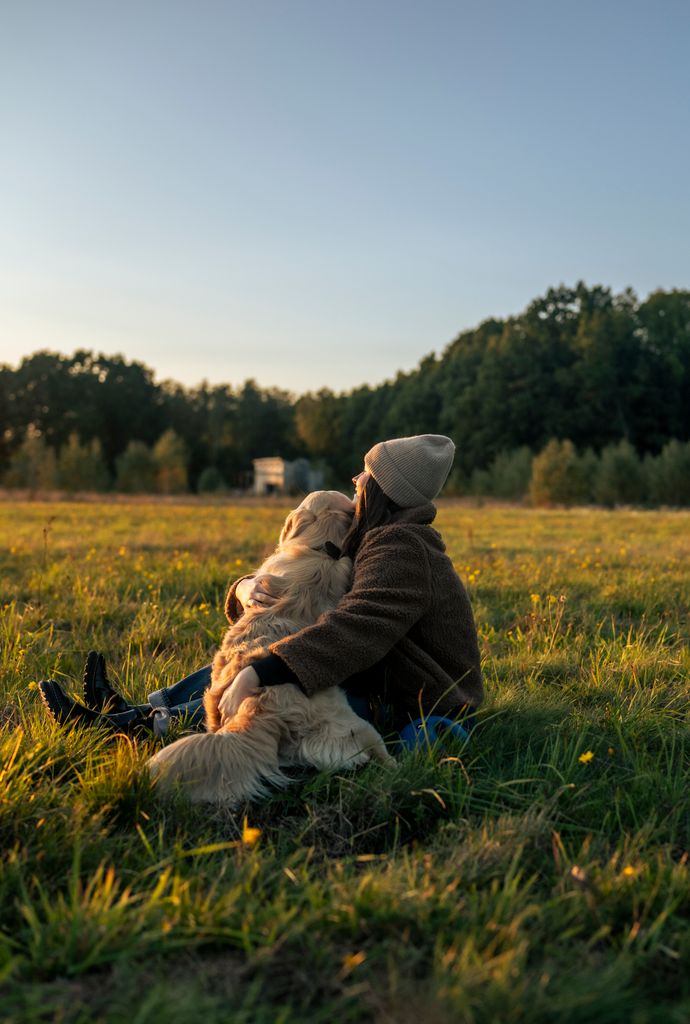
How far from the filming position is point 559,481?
141ft

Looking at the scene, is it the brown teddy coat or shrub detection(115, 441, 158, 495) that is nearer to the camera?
the brown teddy coat

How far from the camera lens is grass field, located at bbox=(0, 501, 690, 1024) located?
183 cm

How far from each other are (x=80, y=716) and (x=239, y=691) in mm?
915

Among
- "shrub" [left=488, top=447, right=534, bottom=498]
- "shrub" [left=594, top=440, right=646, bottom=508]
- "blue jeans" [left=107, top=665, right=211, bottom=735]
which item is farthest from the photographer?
"shrub" [left=488, top=447, right=534, bottom=498]

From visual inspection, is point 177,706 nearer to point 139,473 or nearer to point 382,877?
point 382,877

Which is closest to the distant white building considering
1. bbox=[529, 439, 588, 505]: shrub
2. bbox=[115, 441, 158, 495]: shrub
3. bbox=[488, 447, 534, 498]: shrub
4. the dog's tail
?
bbox=[115, 441, 158, 495]: shrub

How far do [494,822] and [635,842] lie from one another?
1.48 feet

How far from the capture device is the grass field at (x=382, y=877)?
1.83 meters

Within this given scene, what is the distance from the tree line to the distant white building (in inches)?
197

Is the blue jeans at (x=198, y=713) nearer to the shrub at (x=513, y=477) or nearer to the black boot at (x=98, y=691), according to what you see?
the black boot at (x=98, y=691)

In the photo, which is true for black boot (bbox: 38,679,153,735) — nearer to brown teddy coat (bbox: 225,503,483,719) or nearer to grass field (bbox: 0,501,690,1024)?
grass field (bbox: 0,501,690,1024)

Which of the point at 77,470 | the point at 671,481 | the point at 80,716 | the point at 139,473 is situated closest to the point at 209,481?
the point at 139,473

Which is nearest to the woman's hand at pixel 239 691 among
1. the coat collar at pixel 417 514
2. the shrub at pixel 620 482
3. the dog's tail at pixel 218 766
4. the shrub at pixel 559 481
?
the dog's tail at pixel 218 766

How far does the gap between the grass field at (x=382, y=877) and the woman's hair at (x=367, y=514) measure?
2.96 ft
